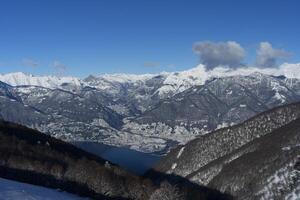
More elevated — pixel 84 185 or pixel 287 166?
pixel 287 166

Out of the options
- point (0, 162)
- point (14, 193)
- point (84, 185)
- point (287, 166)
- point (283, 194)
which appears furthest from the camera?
point (287, 166)

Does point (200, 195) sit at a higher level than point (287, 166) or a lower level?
lower

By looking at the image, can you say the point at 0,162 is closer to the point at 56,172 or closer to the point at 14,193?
the point at 56,172

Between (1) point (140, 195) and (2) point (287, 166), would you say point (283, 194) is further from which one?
(1) point (140, 195)

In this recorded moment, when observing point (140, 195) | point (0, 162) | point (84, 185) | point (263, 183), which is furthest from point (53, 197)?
point (263, 183)

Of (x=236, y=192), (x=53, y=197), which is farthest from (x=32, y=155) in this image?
(x=53, y=197)

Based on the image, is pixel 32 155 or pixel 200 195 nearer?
pixel 32 155

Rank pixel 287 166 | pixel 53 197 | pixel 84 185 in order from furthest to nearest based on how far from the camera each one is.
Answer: pixel 287 166, pixel 84 185, pixel 53 197

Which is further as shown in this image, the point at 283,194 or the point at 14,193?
the point at 283,194

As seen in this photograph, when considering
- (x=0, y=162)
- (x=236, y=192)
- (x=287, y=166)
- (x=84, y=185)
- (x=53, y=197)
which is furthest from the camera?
(x=236, y=192)
